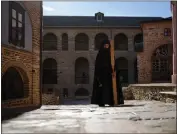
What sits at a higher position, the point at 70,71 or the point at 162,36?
the point at 162,36

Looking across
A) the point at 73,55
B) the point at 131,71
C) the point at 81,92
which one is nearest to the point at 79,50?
the point at 73,55

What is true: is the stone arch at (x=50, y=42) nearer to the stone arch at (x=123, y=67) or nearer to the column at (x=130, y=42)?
the stone arch at (x=123, y=67)

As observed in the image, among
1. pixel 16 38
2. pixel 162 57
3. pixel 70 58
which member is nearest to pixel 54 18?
pixel 70 58

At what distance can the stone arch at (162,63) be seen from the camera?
953 inches

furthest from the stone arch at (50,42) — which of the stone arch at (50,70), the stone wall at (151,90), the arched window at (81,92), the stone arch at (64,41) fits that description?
the stone wall at (151,90)

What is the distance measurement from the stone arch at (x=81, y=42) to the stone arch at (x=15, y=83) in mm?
24129

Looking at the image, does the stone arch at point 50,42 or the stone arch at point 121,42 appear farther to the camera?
the stone arch at point 121,42

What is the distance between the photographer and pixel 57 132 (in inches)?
154

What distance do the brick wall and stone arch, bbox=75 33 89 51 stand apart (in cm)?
1244

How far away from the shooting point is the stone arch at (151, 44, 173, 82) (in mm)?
24212

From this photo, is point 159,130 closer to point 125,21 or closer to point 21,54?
point 21,54

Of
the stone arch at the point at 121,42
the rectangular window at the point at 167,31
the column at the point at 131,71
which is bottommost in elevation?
the column at the point at 131,71

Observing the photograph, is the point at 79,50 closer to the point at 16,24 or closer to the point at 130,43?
the point at 130,43

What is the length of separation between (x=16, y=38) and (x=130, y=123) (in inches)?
199
